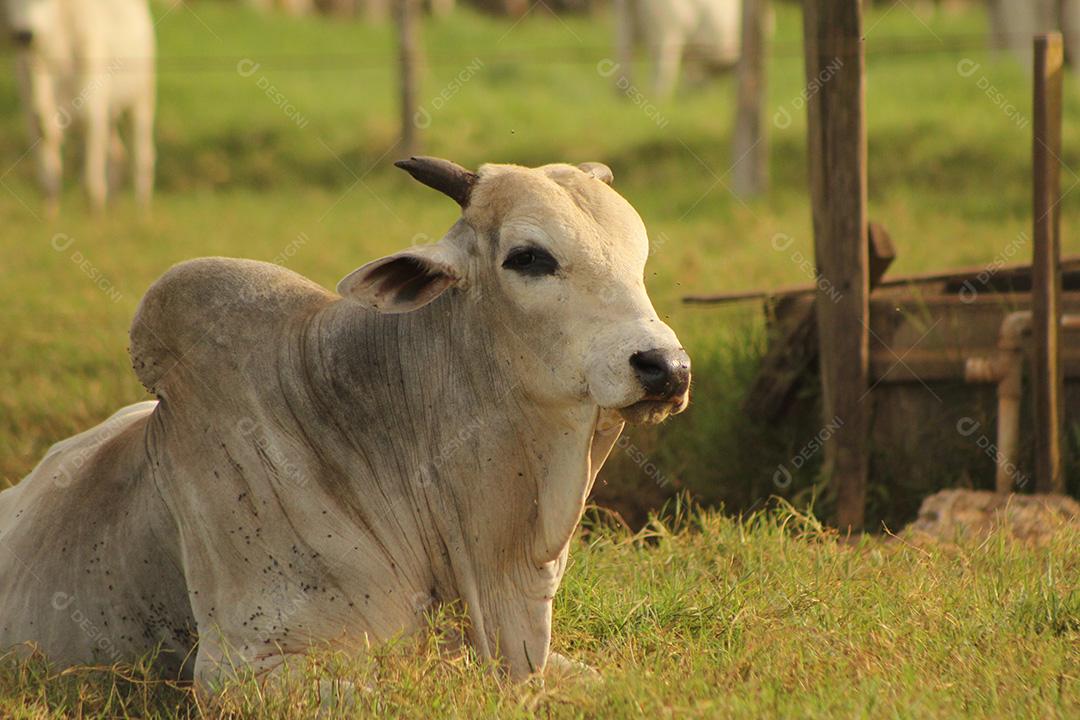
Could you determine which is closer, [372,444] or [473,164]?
[372,444]

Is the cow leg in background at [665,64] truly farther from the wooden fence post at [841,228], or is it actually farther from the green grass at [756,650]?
the green grass at [756,650]

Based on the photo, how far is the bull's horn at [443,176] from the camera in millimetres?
3557

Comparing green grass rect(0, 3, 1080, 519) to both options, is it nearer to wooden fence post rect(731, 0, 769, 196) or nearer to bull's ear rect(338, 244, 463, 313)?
wooden fence post rect(731, 0, 769, 196)

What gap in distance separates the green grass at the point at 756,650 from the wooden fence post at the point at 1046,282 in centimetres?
83

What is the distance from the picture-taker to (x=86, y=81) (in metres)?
11.8

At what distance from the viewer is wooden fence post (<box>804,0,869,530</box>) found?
5438mm

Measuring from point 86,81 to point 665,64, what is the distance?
706cm

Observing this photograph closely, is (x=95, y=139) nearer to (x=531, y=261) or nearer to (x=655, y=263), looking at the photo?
(x=655, y=263)

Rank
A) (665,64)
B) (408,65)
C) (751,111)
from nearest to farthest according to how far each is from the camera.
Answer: (751,111)
(408,65)
(665,64)

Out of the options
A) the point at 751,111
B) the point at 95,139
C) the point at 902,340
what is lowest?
the point at 902,340

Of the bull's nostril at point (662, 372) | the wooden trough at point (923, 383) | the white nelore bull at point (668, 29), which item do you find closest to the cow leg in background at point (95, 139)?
the white nelore bull at point (668, 29)

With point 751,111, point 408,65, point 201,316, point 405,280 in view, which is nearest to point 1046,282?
point 405,280

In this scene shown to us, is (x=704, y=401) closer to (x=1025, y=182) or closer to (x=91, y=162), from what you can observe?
(x=1025, y=182)

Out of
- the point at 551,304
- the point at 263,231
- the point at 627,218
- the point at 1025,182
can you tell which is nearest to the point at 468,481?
the point at 551,304
